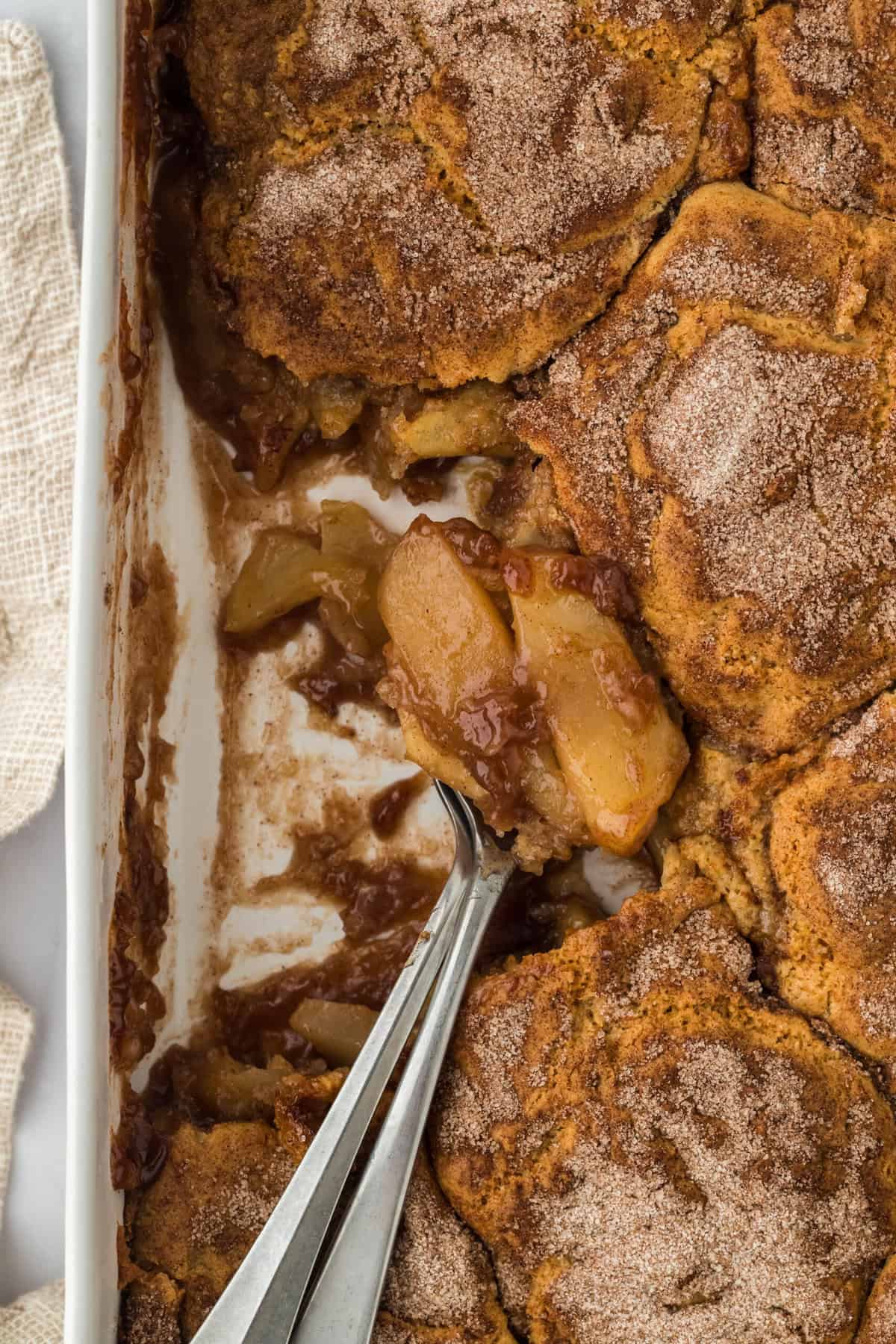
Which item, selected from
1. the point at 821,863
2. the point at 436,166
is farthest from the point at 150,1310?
the point at 436,166

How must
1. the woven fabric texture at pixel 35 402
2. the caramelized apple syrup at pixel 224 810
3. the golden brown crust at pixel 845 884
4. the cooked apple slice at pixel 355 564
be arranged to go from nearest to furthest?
1. the golden brown crust at pixel 845 884
2. the caramelized apple syrup at pixel 224 810
3. the cooked apple slice at pixel 355 564
4. the woven fabric texture at pixel 35 402

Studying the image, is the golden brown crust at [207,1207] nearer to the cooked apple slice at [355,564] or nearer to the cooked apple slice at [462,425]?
the cooked apple slice at [355,564]

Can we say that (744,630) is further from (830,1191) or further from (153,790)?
(153,790)

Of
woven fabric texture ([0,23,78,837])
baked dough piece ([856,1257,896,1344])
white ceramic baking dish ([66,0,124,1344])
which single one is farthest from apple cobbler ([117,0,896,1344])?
woven fabric texture ([0,23,78,837])

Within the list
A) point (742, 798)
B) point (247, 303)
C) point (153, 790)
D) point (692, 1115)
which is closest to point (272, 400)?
point (247, 303)

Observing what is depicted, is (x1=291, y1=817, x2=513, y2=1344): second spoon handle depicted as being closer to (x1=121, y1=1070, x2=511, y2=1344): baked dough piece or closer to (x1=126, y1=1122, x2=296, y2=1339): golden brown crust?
(x1=121, y1=1070, x2=511, y2=1344): baked dough piece

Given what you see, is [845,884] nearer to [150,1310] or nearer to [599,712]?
[599,712]

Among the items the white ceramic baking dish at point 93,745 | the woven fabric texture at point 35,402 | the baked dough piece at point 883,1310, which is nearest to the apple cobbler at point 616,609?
the baked dough piece at point 883,1310

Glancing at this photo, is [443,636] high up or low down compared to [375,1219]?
up
